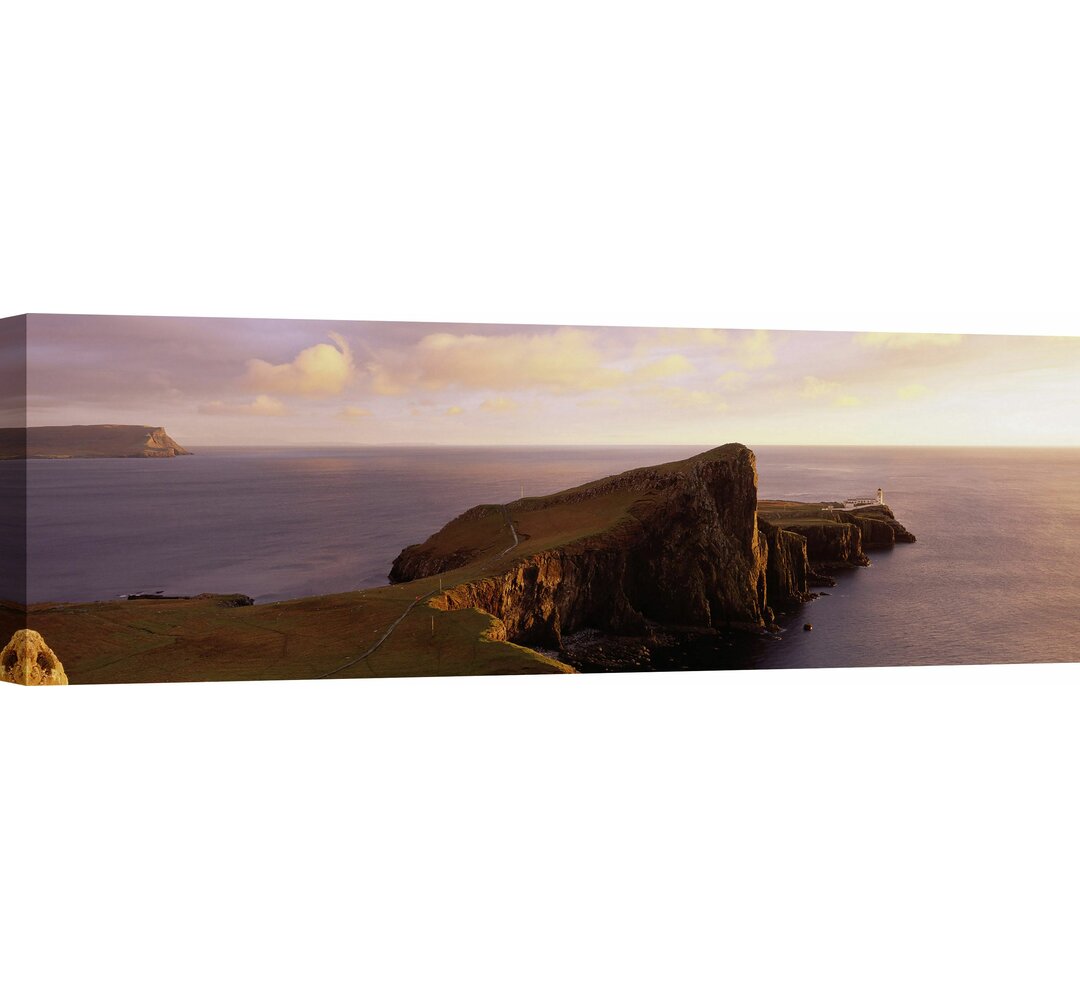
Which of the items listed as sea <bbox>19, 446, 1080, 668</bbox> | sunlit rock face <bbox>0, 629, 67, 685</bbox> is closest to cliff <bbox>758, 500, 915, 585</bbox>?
sea <bbox>19, 446, 1080, 668</bbox>

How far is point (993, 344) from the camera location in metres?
14.0

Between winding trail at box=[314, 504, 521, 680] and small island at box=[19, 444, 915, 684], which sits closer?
small island at box=[19, 444, 915, 684]

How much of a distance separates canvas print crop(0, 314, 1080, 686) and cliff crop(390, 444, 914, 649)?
31 millimetres

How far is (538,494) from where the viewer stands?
13.2 meters

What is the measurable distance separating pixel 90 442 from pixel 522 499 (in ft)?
16.9

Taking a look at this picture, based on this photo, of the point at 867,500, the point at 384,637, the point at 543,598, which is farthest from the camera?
the point at 867,500

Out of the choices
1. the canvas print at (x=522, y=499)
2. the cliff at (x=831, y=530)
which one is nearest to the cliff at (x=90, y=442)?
the canvas print at (x=522, y=499)

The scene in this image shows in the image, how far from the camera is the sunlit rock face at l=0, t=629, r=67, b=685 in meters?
10.9

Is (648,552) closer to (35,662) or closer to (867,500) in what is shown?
(867,500)

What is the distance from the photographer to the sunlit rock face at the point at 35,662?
1087 cm

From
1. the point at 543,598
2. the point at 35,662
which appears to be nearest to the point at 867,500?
the point at 543,598

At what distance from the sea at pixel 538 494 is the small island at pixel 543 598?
0.77 ft

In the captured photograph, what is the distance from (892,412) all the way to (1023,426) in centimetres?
194

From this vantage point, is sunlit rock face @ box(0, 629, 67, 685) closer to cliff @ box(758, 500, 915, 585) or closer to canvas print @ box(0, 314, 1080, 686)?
canvas print @ box(0, 314, 1080, 686)
